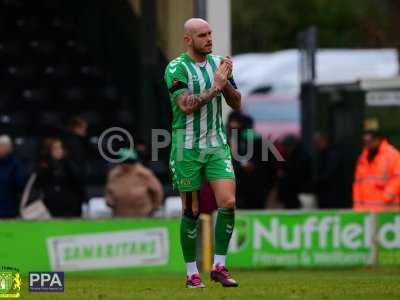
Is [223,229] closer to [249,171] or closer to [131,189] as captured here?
[131,189]

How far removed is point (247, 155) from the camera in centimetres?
2045

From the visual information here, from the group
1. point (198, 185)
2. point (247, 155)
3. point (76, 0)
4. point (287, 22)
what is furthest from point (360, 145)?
point (287, 22)

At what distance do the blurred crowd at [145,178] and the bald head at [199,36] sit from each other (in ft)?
17.0

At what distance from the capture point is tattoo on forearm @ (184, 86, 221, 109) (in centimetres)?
1198

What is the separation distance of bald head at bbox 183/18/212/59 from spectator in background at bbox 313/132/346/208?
479 inches

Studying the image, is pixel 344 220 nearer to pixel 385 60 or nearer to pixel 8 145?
pixel 8 145

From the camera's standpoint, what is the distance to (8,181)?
748 inches

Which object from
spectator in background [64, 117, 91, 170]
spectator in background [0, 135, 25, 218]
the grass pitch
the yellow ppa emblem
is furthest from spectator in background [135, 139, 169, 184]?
the yellow ppa emblem

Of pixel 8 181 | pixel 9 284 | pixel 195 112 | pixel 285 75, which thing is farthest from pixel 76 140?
pixel 285 75

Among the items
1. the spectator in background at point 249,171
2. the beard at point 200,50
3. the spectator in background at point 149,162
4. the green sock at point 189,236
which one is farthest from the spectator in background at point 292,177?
the beard at point 200,50

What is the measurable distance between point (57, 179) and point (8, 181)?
644 mm

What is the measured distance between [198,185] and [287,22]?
46021 millimetres

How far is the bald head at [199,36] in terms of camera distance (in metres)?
12.1

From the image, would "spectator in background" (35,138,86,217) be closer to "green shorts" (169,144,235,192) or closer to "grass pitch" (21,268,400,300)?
"grass pitch" (21,268,400,300)
